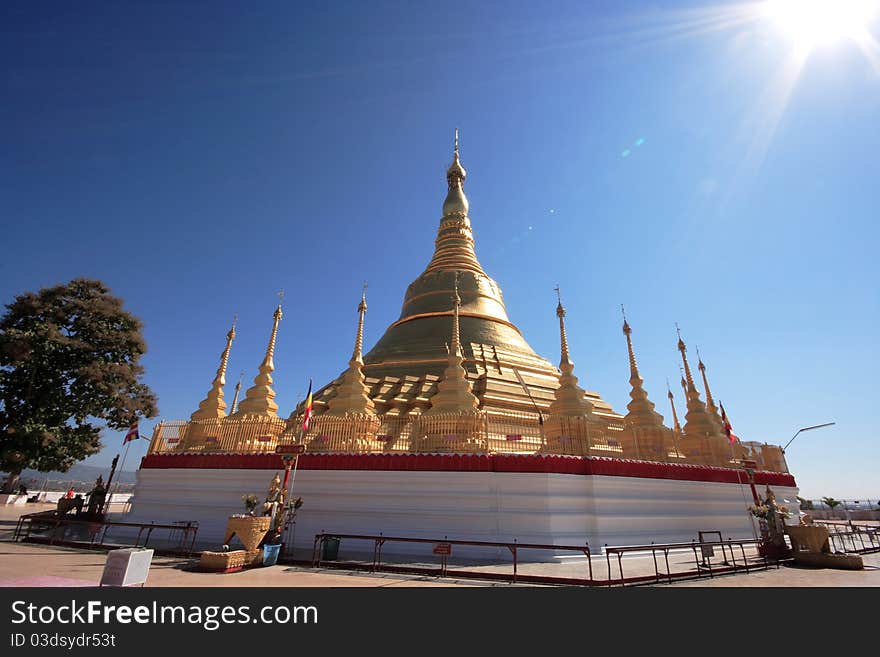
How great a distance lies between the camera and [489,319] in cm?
2809

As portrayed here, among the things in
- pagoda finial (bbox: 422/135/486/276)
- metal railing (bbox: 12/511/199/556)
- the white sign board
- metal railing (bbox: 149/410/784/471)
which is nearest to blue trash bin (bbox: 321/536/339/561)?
metal railing (bbox: 149/410/784/471)

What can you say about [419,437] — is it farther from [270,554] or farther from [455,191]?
[455,191]

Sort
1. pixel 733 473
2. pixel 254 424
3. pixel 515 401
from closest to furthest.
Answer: pixel 254 424 → pixel 733 473 → pixel 515 401

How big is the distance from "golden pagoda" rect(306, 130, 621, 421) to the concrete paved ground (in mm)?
8984

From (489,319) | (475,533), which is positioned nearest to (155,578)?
(475,533)

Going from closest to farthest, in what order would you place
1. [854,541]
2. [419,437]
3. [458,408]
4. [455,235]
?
[419,437] < [458,408] < [854,541] < [455,235]

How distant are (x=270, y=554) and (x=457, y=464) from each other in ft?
16.1

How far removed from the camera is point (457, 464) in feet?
37.6

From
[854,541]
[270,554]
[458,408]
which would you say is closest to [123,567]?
[270,554]

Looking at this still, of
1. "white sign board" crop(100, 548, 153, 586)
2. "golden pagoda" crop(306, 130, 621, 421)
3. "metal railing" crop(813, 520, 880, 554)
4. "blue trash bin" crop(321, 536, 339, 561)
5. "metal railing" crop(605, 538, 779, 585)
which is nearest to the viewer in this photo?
"white sign board" crop(100, 548, 153, 586)

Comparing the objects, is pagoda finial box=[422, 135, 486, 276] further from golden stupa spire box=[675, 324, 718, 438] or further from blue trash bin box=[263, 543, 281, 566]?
blue trash bin box=[263, 543, 281, 566]

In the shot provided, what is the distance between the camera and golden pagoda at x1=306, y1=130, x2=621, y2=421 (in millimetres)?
20453
